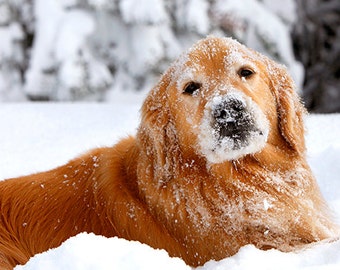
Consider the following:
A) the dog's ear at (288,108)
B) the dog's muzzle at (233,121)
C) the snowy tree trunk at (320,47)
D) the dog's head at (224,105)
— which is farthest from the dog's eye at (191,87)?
the snowy tree trunk at (320,47)

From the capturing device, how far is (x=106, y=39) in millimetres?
10375

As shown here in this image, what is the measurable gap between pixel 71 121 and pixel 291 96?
3.38 m

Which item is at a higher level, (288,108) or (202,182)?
(288,108)

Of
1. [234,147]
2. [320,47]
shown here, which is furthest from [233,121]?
[320,47]

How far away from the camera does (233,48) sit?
3.65 metres

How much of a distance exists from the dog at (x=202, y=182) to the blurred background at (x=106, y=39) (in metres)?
6.19

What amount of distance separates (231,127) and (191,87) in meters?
0.40

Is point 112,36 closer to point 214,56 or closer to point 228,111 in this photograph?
point 214,56

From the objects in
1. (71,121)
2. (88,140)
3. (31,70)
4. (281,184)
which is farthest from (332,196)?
(31,70)

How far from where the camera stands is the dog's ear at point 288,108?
11.9ft

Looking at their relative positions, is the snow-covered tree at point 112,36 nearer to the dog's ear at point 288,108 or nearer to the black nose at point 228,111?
the dog's ear at point 288,108

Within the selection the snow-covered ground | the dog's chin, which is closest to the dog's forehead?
the dog's chin

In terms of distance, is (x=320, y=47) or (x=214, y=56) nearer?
(x=214, y=56)

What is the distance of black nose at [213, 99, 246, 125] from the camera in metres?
3.25
